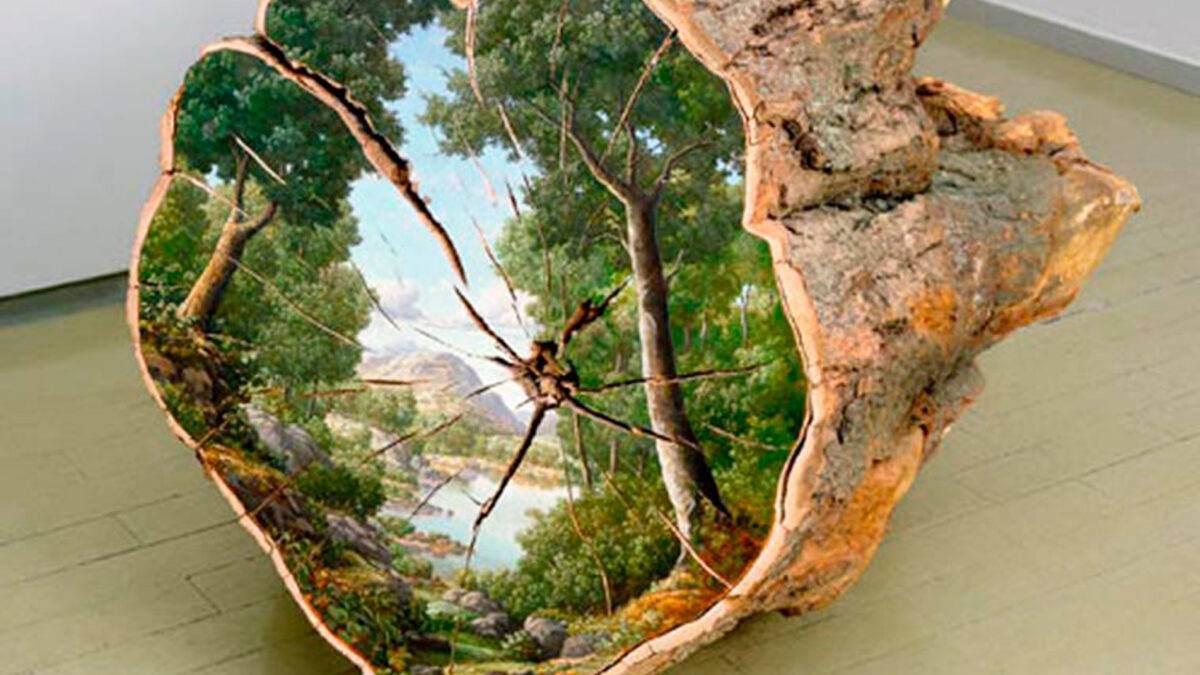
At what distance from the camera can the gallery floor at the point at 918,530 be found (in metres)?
2.32

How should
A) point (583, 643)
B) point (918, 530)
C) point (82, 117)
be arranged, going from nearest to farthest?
point (583, 643), point (918, 530), point (82, 117)

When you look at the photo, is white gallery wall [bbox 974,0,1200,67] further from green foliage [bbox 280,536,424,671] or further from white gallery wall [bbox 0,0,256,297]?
green foliage [bbox 280,536,424,671]

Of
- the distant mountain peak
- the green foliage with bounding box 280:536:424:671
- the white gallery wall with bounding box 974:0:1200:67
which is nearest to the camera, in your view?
the distant mountain peak

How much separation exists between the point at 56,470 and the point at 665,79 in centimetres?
117

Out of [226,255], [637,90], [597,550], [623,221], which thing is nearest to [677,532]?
[597,550]

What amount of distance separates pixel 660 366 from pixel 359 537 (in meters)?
0.40

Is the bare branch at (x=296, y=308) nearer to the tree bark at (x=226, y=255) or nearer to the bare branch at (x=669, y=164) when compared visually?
the tree bark at (x=226, y=255)

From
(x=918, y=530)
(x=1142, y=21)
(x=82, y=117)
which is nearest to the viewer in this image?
(x=918, y=530)

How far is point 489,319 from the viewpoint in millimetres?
2061

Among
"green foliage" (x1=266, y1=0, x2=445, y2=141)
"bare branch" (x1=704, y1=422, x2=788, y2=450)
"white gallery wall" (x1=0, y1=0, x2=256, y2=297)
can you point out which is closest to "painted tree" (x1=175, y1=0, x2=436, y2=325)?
"green foliage" (x1=266, y1=0, x2=445, y2=141)

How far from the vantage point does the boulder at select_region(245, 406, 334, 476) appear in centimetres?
221

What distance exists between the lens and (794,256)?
195cm

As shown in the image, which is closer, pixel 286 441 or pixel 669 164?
pixel 669 164

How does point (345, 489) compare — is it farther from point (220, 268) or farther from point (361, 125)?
point (361, 125)
